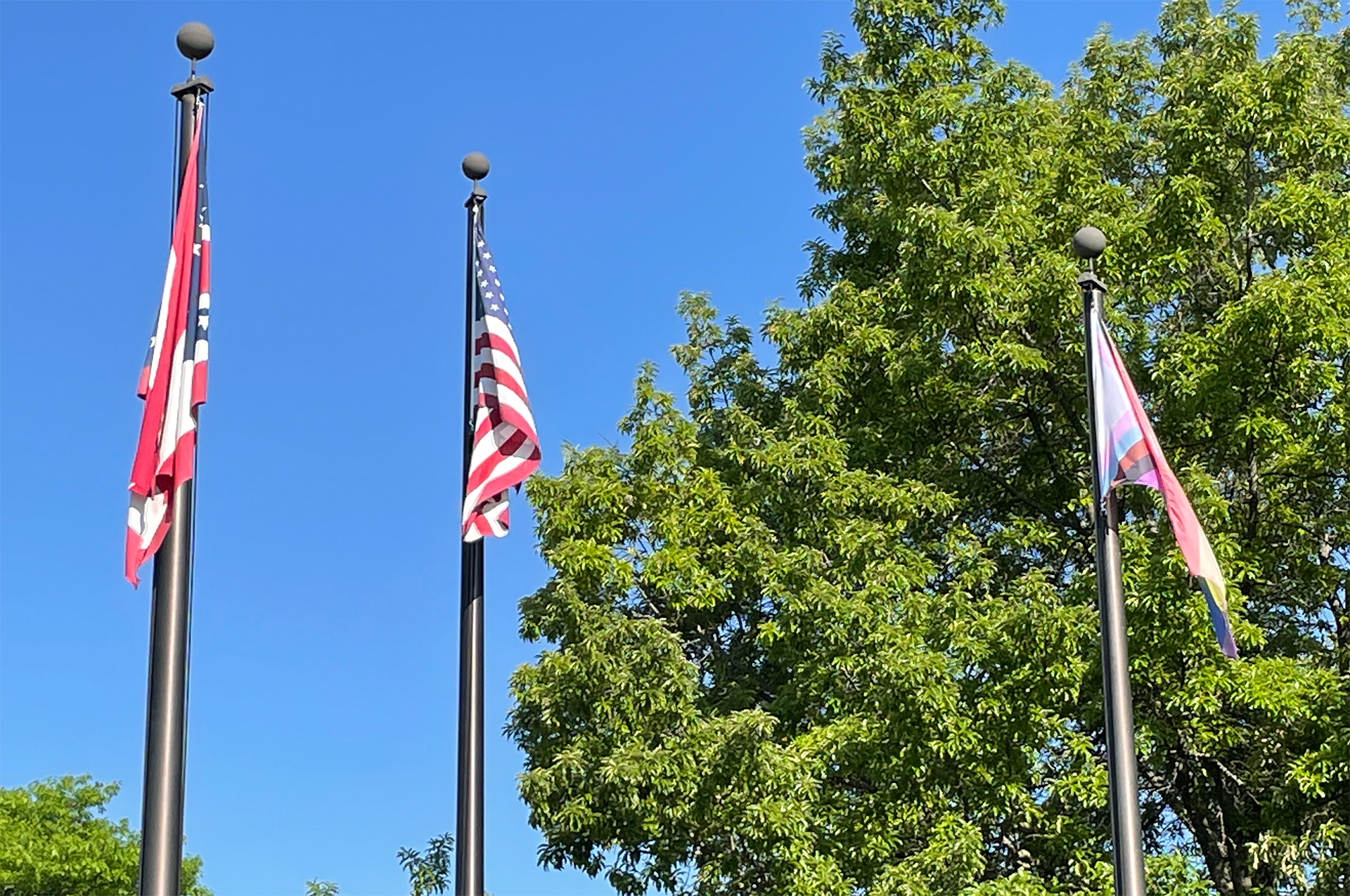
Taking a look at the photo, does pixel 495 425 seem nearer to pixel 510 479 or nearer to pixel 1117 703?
pixel 510 479

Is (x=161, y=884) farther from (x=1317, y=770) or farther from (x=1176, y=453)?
(x=1176, y=453)

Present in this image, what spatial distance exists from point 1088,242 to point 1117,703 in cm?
388

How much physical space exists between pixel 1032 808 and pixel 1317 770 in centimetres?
290

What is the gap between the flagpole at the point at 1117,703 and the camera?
1177 cm

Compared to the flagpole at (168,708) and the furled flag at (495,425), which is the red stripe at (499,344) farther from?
the flagpole at (168,708)

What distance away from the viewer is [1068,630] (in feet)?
59.3

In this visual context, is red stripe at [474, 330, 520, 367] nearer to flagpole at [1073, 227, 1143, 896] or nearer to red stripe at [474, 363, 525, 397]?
red stripe at [474, 363, 525, 397]

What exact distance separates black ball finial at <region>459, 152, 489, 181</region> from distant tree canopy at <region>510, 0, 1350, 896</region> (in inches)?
284

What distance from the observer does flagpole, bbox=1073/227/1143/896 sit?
11.8 meters

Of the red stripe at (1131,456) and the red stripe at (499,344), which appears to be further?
the red stripe at (1131,456)

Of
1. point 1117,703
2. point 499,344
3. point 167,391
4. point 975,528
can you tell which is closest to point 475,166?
point 499,344

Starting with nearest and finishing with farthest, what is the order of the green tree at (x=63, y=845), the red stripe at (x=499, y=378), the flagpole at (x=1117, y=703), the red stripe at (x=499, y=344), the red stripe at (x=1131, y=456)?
the flagpole at (x=1117, y=703) < the red stripe at (x=499, y=378) < the red stripe at (x=499, y=344) < the red stripe at (x=1131, y=456) < the green tree at (x=63, y=845)

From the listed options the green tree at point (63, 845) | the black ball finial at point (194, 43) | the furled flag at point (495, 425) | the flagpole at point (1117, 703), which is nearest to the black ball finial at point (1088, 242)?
the flagpole at point (1117, 703)

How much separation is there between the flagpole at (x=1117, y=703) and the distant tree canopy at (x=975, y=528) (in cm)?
522
